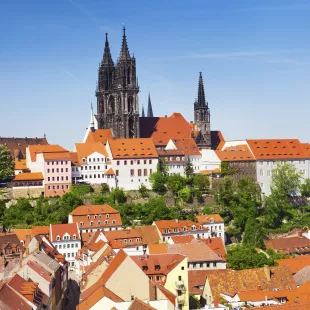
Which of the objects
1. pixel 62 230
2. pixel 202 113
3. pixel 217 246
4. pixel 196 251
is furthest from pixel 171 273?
pixel 202 113

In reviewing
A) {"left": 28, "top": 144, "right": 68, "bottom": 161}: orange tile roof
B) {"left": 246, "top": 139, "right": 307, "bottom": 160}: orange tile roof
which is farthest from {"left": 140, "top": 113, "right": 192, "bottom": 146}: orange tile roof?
{"left": 28, "top": 144, "right": 68, "bottom": 161}: orange tile roof

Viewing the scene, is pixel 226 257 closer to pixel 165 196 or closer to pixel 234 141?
pixel 165 196

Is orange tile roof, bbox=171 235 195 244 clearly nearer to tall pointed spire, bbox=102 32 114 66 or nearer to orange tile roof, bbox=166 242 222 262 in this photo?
orange tile roof, bbox=166 242 222 262

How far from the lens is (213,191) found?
108312mm

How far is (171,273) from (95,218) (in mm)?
34020

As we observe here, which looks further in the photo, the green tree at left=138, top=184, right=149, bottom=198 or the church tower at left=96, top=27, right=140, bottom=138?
the church tower at left=96, top=27, right=140, bottom=138

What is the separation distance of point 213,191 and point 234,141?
61.3 feet

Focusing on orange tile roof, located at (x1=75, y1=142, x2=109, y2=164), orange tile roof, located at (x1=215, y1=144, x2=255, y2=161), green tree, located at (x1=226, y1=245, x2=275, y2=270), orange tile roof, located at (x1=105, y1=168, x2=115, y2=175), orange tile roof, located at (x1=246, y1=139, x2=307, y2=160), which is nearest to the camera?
green tree, located at (x1=226, y1=245, x2=275, y2=270)

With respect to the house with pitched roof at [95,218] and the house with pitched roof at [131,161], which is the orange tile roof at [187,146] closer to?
the house with pitched roof at [131,161]

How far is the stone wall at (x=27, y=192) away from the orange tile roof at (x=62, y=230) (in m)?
16.1

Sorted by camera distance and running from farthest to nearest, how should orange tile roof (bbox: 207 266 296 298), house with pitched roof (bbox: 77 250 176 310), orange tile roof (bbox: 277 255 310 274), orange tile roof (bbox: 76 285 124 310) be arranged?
orange tile roof (bbox: 277 255 310 274) → orange tile roof (bbox: 207 266 296 298) → house with pitched roof (bbox: 77 250 176 310) → orange tile roof (bbox: 76 285 124 310)

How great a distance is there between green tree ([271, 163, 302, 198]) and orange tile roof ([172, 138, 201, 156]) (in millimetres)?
13514

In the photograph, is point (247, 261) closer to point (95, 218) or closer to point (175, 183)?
point (95, 218)

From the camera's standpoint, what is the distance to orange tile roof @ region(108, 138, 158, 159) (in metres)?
107
